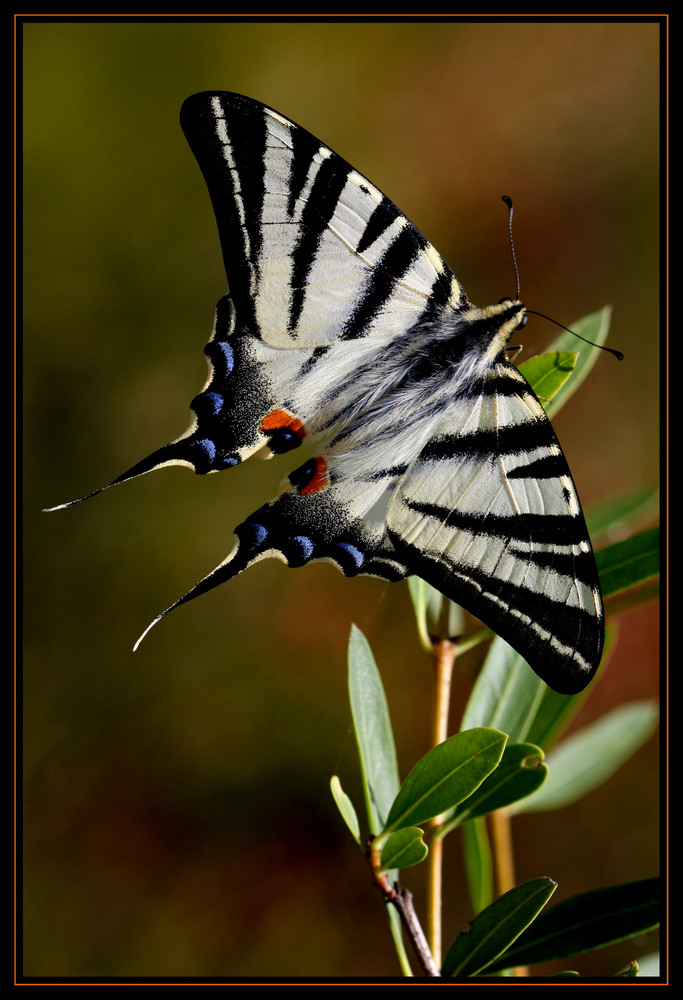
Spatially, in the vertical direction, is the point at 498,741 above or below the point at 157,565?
above

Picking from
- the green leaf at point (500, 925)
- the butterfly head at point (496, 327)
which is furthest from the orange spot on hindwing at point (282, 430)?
the green leaf at point (500, 925)

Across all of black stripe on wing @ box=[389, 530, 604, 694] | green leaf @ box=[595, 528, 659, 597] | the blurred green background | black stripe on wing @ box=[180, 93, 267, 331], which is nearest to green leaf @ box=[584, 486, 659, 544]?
green leaf @ box=[595, 528, 659, 597]

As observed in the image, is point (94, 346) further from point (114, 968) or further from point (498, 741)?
point (498, 741)

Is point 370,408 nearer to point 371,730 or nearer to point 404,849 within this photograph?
point 371,730

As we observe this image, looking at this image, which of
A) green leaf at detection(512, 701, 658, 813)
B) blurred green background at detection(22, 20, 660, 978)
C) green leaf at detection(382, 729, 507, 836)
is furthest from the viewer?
blurred green background at detection(22, 20, 660, 978)

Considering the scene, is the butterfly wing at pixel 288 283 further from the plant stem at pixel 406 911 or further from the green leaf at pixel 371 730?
the plant stem at pixel 406 911

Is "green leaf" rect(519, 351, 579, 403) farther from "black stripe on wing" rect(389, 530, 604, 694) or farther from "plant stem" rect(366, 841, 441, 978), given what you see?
"plant stem" rect(366, 841, 441, 978)
